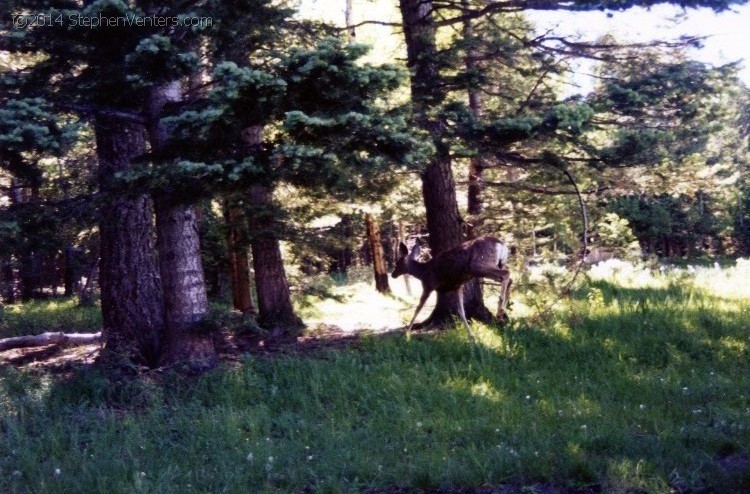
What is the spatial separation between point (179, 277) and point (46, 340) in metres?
4.08

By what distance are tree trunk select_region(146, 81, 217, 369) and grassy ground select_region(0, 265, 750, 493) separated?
682mm

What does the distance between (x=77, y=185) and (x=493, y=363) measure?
660cm

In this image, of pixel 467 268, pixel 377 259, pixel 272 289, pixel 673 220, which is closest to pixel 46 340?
pixel 272 289

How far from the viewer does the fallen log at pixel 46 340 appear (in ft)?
37.4

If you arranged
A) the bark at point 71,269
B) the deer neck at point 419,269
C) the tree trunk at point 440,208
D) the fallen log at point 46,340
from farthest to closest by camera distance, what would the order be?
the bark at point 71,269 < the fallen log at point 46,340 < the tree trunk at point 440,208 < the deer neck at point 419,269

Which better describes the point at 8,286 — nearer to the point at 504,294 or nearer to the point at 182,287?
the point at 182,287

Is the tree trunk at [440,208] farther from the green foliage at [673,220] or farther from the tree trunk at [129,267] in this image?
Answer: the green foliage at [673,220]

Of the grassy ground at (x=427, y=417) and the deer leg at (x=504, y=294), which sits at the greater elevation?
the deer leg at (x=504, y=294)

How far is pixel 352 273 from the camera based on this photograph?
28875mm

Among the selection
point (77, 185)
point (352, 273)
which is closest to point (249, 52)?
point (77, 185)

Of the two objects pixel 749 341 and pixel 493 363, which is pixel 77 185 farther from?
pixel 749 341

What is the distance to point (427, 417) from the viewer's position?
6.66 meters

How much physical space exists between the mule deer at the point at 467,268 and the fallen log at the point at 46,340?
5.31 metres

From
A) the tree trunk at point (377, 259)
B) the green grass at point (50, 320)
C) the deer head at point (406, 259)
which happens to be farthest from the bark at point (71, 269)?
the deer head at point (406, 259)
